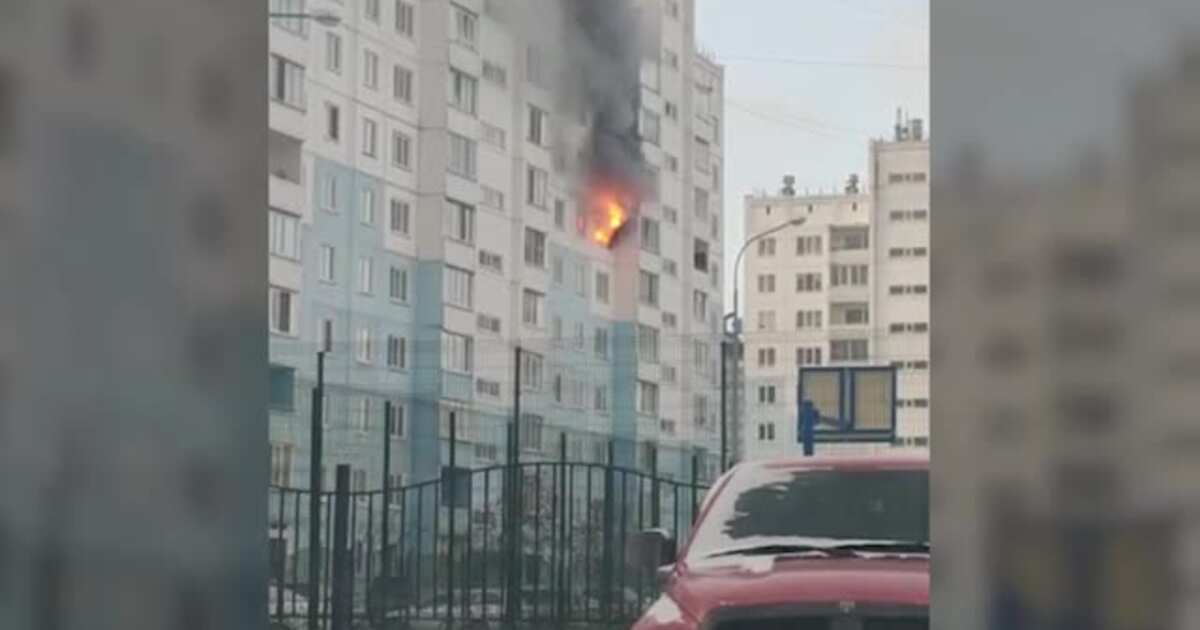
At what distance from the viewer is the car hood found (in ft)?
10.7

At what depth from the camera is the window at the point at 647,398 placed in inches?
252

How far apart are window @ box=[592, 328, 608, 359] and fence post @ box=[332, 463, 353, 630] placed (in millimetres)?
1073

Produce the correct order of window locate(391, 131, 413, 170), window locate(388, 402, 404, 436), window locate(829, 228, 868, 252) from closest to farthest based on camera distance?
1. window locate(391, 131, 413, 170)
2. window locate(829, 228, 868, 252)
3. window locate(388, 402, 404, 436)

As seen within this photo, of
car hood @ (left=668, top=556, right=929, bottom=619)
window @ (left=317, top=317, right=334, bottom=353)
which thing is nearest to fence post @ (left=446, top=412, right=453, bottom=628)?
window @ (left=317, top=317, right=334, bottom=353)

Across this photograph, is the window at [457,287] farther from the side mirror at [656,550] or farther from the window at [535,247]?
the side mirror at [656,550]

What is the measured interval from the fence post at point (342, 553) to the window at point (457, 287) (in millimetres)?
694

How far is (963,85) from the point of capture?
1201 millimetres

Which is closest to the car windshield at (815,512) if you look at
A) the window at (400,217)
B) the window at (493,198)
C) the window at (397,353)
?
the window at (493,198)

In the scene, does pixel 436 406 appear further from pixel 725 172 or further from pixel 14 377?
pixel 14 377

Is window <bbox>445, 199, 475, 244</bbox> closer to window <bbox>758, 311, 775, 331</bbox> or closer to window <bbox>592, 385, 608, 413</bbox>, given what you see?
window <bbox>592, 385, 608, 413</bbox>

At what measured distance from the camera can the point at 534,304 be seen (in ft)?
20.1

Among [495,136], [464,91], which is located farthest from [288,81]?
[464,91]

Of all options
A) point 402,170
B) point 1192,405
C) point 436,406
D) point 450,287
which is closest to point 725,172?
point 402,170

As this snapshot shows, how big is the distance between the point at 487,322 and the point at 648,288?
704mm
